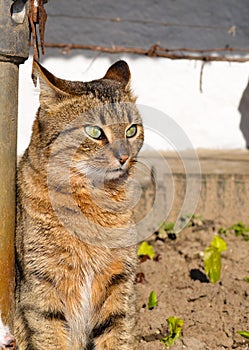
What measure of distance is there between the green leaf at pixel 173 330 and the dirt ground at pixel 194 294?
0.08ft

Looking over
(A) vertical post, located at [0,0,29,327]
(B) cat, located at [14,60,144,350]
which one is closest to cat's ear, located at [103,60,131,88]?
(B) cat, located at [14,60,144,350]

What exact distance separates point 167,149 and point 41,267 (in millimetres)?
3251

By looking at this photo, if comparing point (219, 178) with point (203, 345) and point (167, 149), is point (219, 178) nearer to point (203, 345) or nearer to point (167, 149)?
point (167, 149)

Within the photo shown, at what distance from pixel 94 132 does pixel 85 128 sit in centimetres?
5

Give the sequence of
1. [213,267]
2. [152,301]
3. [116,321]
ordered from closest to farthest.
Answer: [116,321] → [152,301] → [213,267]

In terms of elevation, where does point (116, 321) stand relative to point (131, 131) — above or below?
below

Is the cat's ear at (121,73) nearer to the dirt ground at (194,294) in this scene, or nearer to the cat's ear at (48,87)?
the cat's ear at (48,87)

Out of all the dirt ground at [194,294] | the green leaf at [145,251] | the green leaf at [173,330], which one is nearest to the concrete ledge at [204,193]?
the dirt ground at [194,294]

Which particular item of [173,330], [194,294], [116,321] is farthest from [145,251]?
[116,321]

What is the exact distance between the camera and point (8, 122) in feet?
9.70

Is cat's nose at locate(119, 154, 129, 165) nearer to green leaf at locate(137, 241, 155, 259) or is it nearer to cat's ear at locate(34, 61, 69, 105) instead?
cat's ear at locate(34, 61, 69, 105)

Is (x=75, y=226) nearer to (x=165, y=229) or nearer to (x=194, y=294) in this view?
(x=194, y=294)

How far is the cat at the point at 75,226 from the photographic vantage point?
307 centimetres

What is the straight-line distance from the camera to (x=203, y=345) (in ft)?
11.5
